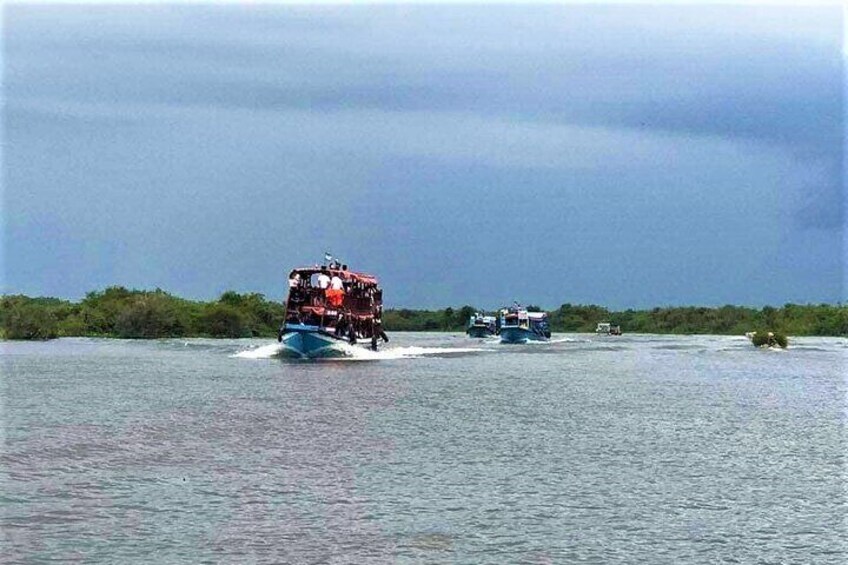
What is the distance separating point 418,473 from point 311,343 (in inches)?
1990

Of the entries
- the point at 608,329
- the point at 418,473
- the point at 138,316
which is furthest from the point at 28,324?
the point at 418,473

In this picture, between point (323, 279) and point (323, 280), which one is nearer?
point (323, 280)

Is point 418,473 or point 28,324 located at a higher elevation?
point 28,324

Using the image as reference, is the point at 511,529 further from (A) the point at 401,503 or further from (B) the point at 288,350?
(B) the point at 288,350

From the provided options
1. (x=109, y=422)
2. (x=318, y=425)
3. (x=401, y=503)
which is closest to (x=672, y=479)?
(x=401, y=503)

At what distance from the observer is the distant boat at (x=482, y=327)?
158 metres

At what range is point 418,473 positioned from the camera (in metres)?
27.1

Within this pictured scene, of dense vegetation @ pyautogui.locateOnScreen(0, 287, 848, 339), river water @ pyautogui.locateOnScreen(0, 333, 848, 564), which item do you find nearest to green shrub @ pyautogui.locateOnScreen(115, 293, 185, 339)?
dense vegetation @ pyautogui.locateOnScreen(0, 287, 848, 339)

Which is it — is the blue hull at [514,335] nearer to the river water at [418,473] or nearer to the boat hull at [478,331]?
the boat hull at [478,331]

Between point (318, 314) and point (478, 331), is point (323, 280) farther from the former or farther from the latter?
point (478, 331)

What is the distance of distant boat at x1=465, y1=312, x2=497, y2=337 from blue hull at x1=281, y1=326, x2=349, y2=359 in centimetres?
7895

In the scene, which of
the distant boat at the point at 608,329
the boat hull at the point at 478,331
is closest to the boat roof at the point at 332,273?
the boat hull at the point at 478,331

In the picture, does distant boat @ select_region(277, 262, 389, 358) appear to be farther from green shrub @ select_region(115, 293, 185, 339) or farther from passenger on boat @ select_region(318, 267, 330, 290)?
green shrub @ select_region(115, 293, 185, 339)

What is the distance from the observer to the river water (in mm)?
19562
